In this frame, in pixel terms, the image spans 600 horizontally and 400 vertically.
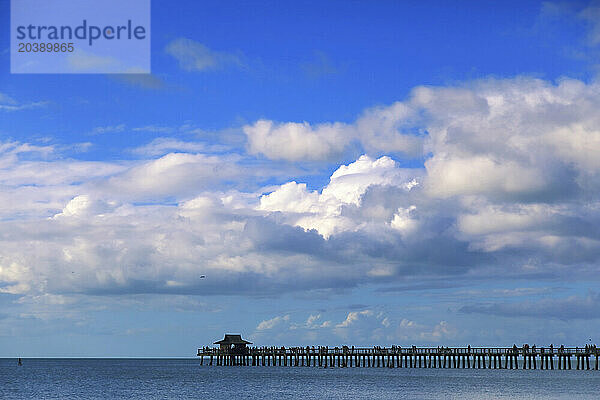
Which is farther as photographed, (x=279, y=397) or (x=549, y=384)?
(x=549, y=384)

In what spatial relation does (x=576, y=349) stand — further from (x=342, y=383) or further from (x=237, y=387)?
(x=237, y=387)

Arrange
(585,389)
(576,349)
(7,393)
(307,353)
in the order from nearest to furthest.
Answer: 1. (585,389)
2. (7,393)
3. (576,349)
4. (307,353)

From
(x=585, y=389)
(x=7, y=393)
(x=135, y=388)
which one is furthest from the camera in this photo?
Answer: (x=135, y=388)

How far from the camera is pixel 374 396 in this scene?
244 ft

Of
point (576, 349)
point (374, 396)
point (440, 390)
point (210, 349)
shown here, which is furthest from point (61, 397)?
point (576, 349)

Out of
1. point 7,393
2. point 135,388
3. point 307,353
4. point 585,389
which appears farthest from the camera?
point 307,353

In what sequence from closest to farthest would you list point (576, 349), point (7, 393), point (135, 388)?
point (7, 393), point (135, 388), point (576, 349)

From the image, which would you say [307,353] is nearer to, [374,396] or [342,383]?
[342,383]

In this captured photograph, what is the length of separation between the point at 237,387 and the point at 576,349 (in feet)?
162

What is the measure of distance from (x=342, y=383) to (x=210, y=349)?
39294mm

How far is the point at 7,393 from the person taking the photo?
3356 inches

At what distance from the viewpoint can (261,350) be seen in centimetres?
12900

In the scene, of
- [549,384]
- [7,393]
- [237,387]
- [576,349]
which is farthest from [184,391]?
[576,349]

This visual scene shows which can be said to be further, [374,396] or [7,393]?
[7,393]
